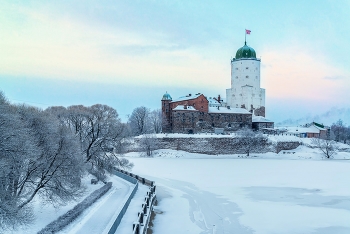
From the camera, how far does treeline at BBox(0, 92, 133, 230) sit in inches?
465

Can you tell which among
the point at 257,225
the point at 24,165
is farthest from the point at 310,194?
the point at 24,165

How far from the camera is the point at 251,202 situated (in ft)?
59.0

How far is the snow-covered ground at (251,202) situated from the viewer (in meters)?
13.6

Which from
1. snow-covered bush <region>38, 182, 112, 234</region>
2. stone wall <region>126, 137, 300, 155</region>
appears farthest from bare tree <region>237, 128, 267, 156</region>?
snow-covered bush <region>38, 182, 112, 234</region>

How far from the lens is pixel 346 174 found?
94.2ft

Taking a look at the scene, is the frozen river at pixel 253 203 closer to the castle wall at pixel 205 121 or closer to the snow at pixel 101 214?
the snow at pixel 101 214

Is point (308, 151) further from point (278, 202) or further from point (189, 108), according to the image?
point (278, 202)

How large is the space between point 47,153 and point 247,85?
180ft

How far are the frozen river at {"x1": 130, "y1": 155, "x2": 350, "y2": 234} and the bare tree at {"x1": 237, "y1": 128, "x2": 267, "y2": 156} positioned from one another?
67.8 feet

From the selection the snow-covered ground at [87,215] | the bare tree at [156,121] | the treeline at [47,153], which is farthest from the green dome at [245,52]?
the snow-covered ground at [87,215]

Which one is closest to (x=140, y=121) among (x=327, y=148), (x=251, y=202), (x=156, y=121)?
(x=156, y=121)

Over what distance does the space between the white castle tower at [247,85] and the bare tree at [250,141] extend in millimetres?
15197

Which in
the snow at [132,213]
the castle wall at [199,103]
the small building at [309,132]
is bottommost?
the snow at [132,213]

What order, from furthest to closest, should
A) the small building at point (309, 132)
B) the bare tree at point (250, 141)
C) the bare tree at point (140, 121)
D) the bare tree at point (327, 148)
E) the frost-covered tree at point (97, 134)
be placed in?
1. the bare tree at point (140, 121)
2. the small building at point (309, 132)
3. the bare tree at point (250, 141)
4. the bare tree at point (327, 148)
5. the frost-covered tree at point (97, 134)
